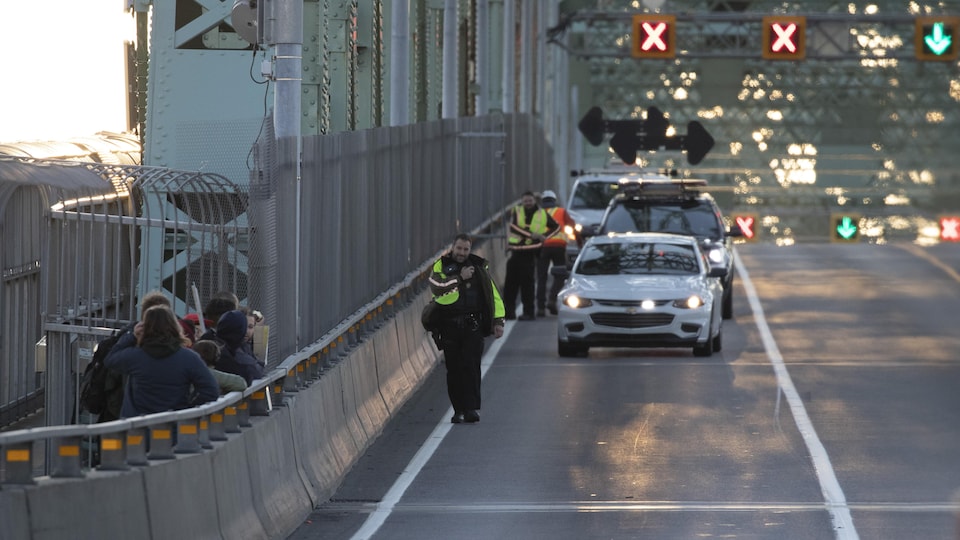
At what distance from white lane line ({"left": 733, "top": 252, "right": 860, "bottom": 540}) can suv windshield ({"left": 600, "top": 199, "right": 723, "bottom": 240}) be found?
167cm

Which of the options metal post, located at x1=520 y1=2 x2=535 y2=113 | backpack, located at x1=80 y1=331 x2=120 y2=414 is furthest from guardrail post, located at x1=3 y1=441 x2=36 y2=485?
metal post, located at x1=520 y1=2 x2=535 y2=113

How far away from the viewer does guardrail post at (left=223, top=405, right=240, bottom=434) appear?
11289 millimetres

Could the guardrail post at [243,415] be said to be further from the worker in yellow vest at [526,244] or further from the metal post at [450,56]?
the metal post at [450,56]

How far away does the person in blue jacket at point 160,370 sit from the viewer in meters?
10.9

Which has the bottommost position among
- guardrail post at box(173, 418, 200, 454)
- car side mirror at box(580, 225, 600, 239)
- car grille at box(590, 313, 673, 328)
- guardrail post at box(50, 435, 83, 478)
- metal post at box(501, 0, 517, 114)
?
car grille at box(590, 313, 673, 328)

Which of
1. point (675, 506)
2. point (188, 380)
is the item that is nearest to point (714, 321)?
point (675, 506)

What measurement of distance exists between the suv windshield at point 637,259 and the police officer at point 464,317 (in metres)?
6.47

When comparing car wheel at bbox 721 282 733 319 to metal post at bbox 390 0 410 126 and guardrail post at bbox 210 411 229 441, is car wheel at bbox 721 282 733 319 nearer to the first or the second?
metal post at bbox 390 0 410 126

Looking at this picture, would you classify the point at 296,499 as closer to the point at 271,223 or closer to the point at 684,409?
the point at 271,223

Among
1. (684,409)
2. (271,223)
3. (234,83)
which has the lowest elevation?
(684,409)

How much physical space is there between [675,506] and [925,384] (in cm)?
841

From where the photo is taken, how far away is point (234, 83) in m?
18.1

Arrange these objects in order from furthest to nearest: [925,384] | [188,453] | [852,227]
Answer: [852,227]
[925,384]
[188,453]

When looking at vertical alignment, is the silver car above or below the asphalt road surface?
above
